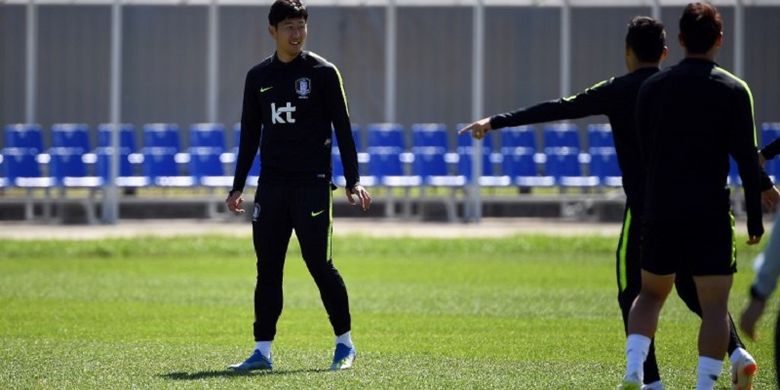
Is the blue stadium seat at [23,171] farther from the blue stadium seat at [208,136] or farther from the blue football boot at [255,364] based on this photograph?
the blue football boot at [255,364]

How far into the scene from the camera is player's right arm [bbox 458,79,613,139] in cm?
824

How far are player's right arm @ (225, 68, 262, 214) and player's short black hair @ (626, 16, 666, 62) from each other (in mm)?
2591

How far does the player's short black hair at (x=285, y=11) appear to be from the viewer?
30.9 feet

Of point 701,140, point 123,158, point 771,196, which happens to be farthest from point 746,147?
point 123,158

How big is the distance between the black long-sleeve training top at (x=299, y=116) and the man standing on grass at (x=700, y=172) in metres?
2.66

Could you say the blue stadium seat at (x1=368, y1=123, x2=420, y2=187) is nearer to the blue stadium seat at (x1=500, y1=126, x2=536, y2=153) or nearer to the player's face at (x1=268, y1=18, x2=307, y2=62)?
the blue stadium seat at (x1=500, y1=126, x2=536, y2=153)

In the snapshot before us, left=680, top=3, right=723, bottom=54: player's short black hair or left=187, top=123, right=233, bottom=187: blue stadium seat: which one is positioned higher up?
left=680, top=3, right=723, bottom=54: player's short black hair

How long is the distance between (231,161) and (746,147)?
20570mm

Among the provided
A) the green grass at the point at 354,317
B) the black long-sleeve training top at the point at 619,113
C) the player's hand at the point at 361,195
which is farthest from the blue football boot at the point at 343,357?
the black long-sleeve training top at the point at 619,113

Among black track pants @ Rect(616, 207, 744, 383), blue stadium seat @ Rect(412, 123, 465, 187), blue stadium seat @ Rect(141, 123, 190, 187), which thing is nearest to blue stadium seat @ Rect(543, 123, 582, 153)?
blue stadium seat @ Rect(412, 123, 465, 187)

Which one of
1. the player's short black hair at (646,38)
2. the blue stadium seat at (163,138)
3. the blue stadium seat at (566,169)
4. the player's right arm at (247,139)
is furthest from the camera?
the blue stadium seat at (163,138)

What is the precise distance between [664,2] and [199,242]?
10528mm

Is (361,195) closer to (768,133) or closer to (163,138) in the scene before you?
(163,138)

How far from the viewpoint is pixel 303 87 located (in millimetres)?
9586
